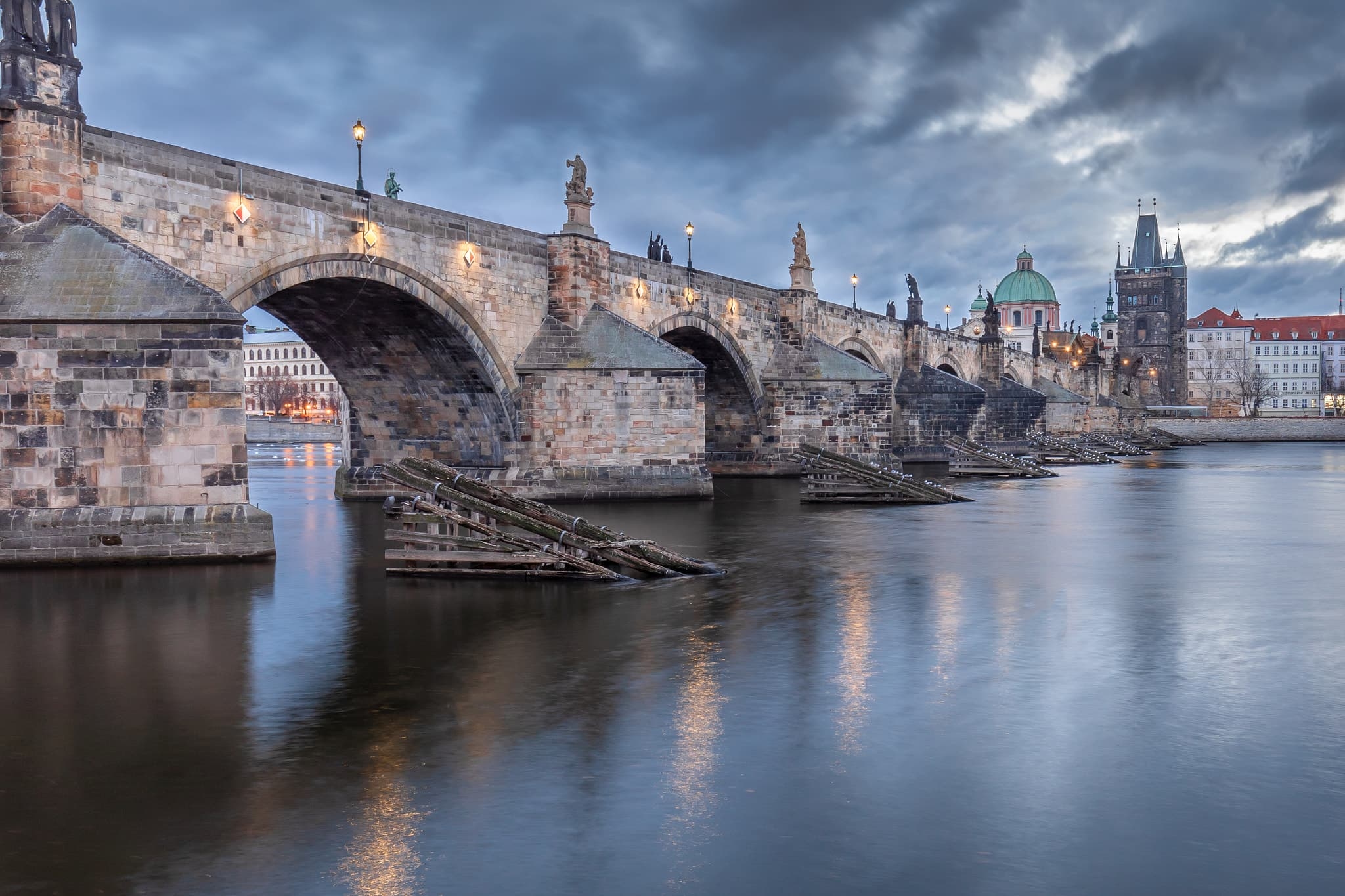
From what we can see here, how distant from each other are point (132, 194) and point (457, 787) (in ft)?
45.6

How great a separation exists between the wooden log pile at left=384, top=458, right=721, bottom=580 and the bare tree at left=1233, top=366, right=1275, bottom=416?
117 m

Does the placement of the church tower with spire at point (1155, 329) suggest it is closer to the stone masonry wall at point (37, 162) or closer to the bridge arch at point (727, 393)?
the bridge arch at point (727, 393)

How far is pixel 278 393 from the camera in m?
116

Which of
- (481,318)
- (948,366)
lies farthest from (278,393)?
(481,318)

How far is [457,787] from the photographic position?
6383 mm

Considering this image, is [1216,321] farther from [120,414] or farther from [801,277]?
[120,414]

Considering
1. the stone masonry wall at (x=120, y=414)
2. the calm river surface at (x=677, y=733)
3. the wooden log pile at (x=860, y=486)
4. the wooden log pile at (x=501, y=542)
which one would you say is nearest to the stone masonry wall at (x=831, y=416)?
the wooden log pile at (x=860, y=486)

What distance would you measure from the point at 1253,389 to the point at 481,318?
121692mm

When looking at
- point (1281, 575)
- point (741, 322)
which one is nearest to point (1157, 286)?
point (741, 322)

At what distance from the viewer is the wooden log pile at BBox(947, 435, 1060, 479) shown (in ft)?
133

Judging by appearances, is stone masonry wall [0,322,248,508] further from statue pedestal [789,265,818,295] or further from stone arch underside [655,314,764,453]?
statue pedestal [789,265,818,295]

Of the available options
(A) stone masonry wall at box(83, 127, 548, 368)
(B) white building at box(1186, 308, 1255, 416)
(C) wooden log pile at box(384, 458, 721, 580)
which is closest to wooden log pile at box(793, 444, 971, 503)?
(A) stone masonry wall at box(83, 127, 548, 368)

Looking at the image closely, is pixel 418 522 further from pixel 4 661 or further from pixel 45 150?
pixel 45 150

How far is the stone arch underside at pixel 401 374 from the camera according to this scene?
24.3 m
